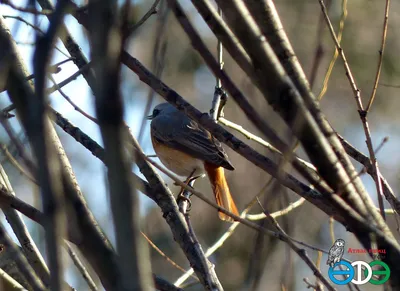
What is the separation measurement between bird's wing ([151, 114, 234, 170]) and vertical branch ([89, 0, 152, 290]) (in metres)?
3.58

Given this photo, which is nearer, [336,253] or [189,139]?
[336,253]

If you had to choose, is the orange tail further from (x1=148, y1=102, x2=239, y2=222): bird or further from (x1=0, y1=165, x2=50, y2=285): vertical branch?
(x1=0, y1=165, x2=50, y2=285): vertical branch

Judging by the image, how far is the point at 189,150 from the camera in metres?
4.92

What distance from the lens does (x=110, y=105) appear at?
3.14 feet

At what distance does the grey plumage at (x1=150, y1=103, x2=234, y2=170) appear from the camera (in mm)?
4723

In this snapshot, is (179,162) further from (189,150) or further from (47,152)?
(47,152)

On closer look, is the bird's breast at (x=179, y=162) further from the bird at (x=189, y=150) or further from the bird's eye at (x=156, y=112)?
the bird's eye at (x=156, y=112)

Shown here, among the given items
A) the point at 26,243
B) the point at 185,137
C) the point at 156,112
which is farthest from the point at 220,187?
the point at 26,243

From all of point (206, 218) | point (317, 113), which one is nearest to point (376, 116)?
point (206, 218)

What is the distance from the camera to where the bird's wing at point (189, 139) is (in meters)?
4.71

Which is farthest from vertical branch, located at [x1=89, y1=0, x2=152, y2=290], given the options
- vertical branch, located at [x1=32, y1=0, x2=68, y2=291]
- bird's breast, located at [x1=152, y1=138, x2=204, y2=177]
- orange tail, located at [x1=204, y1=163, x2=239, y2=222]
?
bird's breast, located at [x1=152, y1=138, x2=204, y2=177]

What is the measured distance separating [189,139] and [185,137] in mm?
64

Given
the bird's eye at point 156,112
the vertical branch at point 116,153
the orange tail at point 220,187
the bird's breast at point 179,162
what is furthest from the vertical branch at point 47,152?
the bird's eye at point 156,112

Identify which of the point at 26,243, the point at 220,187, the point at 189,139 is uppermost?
the point at 189,139
